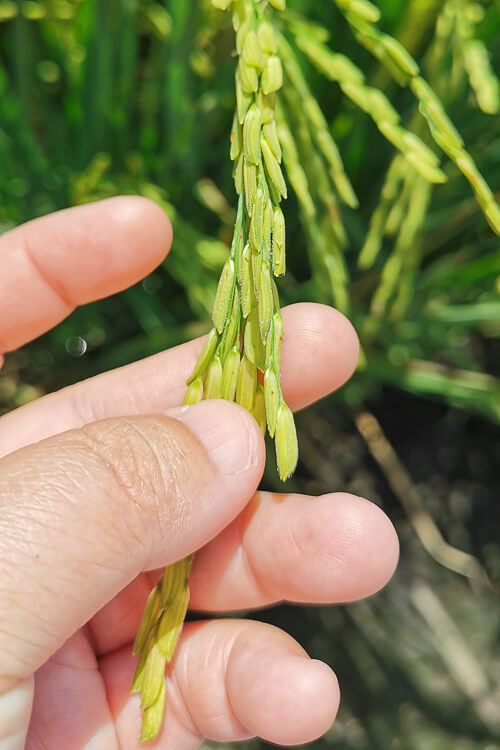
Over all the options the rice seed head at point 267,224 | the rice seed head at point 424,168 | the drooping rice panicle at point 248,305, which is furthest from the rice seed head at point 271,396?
the rice seed head at point 424,168

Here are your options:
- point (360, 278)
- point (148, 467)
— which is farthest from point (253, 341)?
point (360, 278)

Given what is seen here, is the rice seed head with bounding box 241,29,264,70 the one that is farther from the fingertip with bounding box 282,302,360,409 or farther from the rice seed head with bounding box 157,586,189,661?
the rice seed head with bounding box 157,586,189,661

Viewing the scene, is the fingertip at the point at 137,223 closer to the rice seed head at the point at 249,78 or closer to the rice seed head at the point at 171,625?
the rice seed head at the point at 249,78

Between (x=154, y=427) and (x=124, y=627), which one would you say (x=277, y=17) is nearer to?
(x=154, y=427)

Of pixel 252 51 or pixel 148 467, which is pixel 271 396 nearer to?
pixel 148 467

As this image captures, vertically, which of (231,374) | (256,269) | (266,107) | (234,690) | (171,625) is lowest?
(234,690)

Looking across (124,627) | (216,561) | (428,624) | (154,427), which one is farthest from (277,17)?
(428,624)
